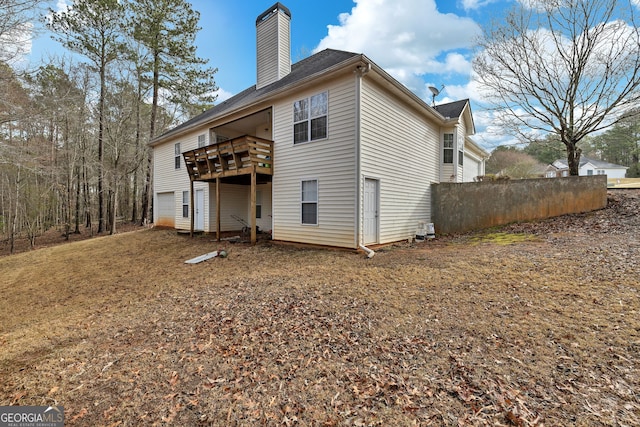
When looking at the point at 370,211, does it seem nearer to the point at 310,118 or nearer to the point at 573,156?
the point at 310,118

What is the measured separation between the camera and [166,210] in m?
15.3

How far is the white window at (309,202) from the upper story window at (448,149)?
7.36 m

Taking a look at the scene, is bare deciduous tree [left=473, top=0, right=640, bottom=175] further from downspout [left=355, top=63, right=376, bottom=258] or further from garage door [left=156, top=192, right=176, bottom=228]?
garage door [left=156, top=192, right=176, bottom=228]

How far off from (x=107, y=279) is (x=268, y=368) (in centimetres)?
642

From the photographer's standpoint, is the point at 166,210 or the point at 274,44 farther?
the point at 166,210

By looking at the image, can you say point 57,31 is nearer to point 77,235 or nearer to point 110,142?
point 110,142

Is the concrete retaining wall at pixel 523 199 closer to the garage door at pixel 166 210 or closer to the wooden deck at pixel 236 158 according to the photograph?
the wooden deck at pixel 236 158

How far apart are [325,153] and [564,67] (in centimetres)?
1206

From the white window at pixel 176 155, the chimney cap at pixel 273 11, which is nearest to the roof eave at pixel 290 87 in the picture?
the white window at pixel 176 155

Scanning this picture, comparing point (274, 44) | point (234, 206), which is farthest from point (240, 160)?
point (274, 44)

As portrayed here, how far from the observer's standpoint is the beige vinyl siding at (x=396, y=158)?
785cm

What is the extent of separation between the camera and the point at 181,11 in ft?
52.9

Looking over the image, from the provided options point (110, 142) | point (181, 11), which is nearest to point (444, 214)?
point (181, 11)

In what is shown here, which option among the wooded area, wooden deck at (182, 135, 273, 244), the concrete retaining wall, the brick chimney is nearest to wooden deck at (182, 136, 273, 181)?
wooden deck at (182, 135, 273, 244)
